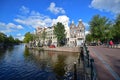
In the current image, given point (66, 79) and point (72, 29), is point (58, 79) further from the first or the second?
point (72, 29)

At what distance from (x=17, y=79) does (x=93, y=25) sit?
44.5m

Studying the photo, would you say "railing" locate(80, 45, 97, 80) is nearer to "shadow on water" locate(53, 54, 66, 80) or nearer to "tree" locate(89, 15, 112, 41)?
"shadow on water" locate(53, 54, 66, 80)

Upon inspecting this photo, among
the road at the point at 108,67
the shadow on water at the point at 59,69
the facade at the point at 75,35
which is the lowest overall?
the shadow on water at the point at 59,69

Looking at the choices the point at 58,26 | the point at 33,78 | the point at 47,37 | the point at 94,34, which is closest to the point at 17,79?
the point at 33,78

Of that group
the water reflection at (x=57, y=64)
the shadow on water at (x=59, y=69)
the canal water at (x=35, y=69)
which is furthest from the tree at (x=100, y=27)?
the shadow on water at (x=59, y=69)

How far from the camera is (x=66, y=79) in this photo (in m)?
17.3

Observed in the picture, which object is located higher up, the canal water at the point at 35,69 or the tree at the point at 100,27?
the tree at the point at 100,27

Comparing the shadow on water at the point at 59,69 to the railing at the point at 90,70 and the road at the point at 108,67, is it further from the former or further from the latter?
the road at the point at 108,67

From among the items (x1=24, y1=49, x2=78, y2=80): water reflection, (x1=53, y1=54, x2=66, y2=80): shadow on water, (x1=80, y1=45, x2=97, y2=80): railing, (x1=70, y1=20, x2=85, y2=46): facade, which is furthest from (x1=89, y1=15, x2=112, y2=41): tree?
(x1=80, y1=45, x2=97, y2=80): railing

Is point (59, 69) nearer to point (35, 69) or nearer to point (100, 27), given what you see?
point (35, 69)

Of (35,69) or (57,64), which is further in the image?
(57,64)

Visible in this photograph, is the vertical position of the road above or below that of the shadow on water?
above

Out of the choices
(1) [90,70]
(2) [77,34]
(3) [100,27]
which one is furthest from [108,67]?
(2) [77,34]

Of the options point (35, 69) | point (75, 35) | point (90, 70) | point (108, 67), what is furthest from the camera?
point (75, 35)
